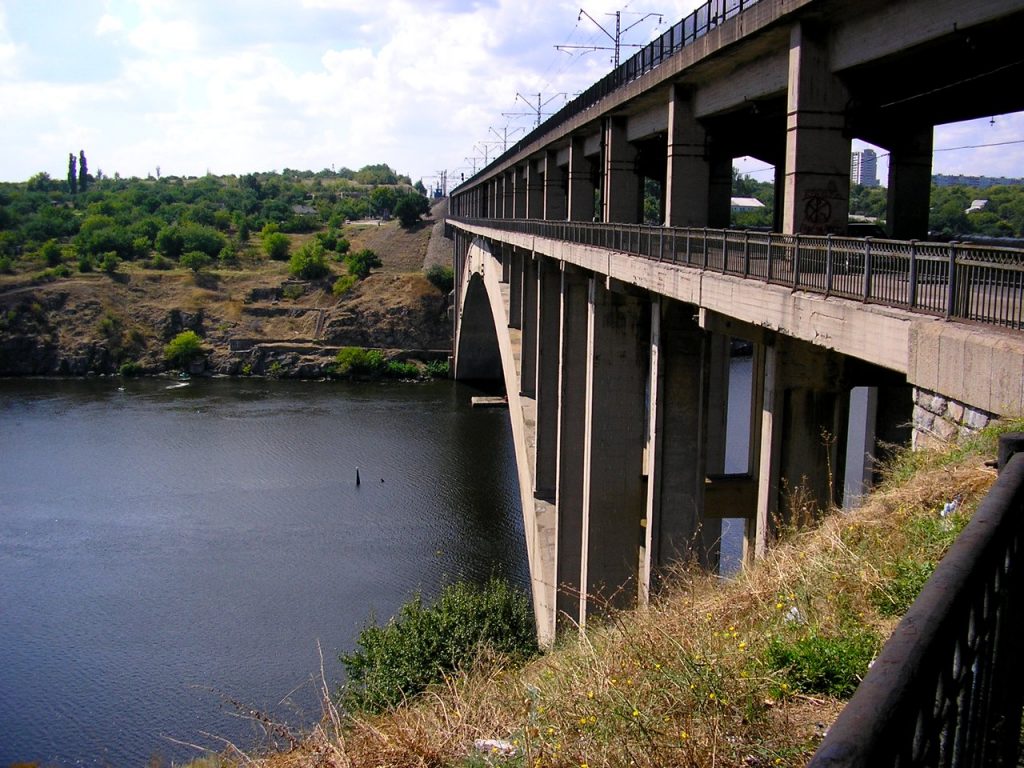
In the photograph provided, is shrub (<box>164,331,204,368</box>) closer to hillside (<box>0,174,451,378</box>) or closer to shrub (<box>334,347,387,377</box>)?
hillside (<box>0,174,451,378</box>)

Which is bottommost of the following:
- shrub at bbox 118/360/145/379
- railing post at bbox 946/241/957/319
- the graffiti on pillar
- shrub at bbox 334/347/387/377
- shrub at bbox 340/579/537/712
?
shrub at bbox 118/360/145/379

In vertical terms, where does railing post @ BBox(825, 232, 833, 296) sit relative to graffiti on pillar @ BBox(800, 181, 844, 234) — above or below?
below

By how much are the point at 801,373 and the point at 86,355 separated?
64.7m

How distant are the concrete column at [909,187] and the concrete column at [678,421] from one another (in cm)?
283

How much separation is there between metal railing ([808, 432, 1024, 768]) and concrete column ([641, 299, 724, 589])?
1008 cm

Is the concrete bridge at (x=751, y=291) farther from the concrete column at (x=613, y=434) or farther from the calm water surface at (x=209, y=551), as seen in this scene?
the calm water surface at (x=209, y=551)

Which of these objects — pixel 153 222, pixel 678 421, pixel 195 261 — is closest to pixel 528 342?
pixel 678 421

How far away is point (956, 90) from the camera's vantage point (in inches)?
454

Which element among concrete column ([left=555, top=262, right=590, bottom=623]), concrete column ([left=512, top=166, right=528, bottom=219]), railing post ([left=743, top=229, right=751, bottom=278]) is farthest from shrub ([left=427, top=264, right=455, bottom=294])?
railing post ([left=743, top=229, right=751, bottom=278])

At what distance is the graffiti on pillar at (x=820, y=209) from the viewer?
31.6 ft

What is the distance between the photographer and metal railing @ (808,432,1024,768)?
1844mm

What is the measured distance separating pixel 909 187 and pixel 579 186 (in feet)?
35.7

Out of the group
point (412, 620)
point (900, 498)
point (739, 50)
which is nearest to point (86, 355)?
point (412, 620)

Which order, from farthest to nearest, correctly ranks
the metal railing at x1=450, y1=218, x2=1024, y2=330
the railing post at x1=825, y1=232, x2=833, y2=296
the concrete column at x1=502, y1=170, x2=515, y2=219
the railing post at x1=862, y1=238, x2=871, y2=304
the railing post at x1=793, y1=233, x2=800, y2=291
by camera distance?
the concrete column at x1=502, y1=170, x2=515, y2=219
the railing post at x1=793, y1=233, x2=800, y2=291
the railing post at x1=825, y1=232, x2=833, y2=296
the railing post at x1=862, y1=238, x2=871, y2=304
the metal railing at x1=450, y1=218, x2=1024, y2=330
